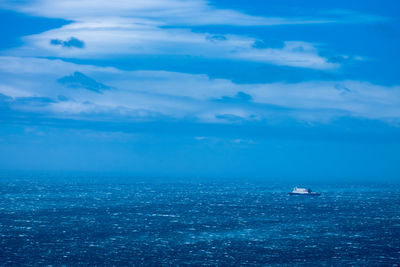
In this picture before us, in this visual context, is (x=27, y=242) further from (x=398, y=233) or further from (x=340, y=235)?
(x=398, y=233)

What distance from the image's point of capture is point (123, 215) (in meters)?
153

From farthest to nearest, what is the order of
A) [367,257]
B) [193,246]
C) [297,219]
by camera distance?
[297,219]
[193,246]
[367,257]

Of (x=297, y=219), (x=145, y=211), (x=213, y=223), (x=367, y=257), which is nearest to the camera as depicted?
(x=367, y=257)

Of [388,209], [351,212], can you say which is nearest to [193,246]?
[351,212]

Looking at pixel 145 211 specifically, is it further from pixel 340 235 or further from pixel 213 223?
pixel 340 235

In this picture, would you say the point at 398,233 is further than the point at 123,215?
No

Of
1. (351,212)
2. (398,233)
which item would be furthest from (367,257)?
(351,212)

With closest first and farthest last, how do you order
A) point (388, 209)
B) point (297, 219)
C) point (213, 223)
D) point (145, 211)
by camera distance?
point (213, 223), point (297, 219), point (145, 211), point (388, 209)

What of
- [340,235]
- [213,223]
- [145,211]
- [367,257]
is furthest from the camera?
[145,211]

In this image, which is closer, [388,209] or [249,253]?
[249,253]

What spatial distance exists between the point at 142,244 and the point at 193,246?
1091 cm

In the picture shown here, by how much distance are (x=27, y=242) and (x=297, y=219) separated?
79.9 meters

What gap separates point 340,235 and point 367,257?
25643mm

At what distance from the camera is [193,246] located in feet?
327
